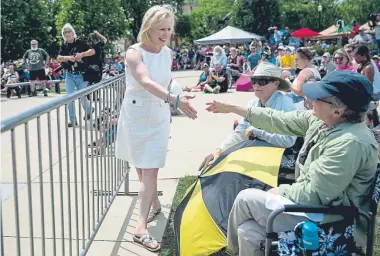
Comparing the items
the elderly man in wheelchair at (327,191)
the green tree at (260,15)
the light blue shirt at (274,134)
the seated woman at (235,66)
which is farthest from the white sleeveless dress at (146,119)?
the green tree at (260,15)

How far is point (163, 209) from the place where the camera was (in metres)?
4.50

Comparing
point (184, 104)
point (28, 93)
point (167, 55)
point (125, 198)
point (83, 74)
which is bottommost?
point (28, 93)

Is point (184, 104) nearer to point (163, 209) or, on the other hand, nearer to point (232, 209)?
point (232, 209)

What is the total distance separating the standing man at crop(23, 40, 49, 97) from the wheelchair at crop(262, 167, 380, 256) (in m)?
14.2

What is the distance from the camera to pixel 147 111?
12.0 feet

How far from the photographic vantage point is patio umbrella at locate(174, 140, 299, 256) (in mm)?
3000

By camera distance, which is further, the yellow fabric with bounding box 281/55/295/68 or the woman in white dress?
the yellow fabric with bounding box 281/55/295/68

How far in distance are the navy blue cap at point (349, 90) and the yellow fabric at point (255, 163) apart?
0.67 m

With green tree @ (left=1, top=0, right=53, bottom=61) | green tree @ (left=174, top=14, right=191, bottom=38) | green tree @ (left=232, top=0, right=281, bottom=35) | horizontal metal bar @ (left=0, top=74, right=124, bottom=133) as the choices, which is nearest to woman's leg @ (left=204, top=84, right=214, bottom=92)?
horizontal metal bar @ (left=0, top=74, right=124, bottom=133)

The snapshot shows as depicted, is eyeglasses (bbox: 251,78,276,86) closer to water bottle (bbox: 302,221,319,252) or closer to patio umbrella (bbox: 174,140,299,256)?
patio umbrella (bbox: 174,140,299,256)

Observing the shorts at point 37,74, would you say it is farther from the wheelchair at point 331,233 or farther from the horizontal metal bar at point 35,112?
the wheelchair at point 331,233

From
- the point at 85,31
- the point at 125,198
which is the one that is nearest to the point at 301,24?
the point at 85,31

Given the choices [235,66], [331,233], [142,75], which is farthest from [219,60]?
[331,233]

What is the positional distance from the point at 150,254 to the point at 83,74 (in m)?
5.71
